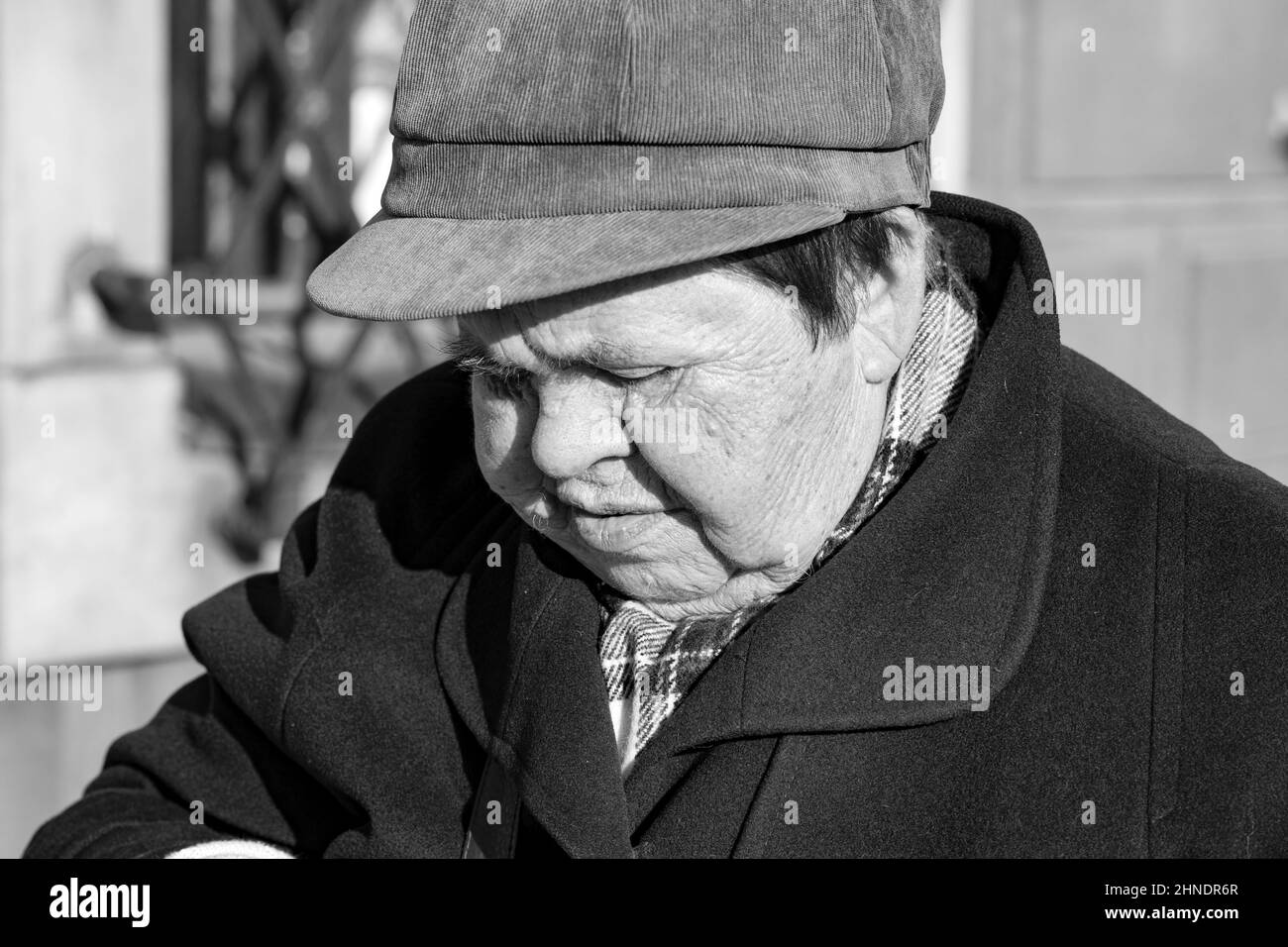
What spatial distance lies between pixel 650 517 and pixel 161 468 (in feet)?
9.28

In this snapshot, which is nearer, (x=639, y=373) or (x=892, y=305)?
(x=639, y=373)

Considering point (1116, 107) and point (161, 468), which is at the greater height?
point (1116, 107)

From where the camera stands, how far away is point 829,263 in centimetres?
138

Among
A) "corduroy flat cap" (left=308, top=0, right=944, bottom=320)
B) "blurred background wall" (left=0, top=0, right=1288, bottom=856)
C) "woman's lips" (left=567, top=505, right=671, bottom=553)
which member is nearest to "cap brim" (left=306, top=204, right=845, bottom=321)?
"corduroy flat cap" (left=308, top=0, right=944, bottom=320)

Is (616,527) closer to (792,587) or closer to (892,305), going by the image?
(792,587)

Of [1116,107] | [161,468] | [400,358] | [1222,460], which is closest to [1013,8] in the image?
[1116,107]

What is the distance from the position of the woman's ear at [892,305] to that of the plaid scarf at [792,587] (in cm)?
8

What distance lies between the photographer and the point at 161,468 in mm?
4012

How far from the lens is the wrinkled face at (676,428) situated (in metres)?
1.35

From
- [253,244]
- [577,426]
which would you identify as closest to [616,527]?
[577,426]

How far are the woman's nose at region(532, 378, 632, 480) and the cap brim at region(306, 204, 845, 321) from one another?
0.47 ft

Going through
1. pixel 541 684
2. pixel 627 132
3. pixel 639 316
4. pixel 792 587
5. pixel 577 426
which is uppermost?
pixel 627 132

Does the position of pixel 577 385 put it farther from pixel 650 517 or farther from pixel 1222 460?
pixel 1222 460

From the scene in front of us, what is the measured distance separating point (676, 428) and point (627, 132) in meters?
0.28
